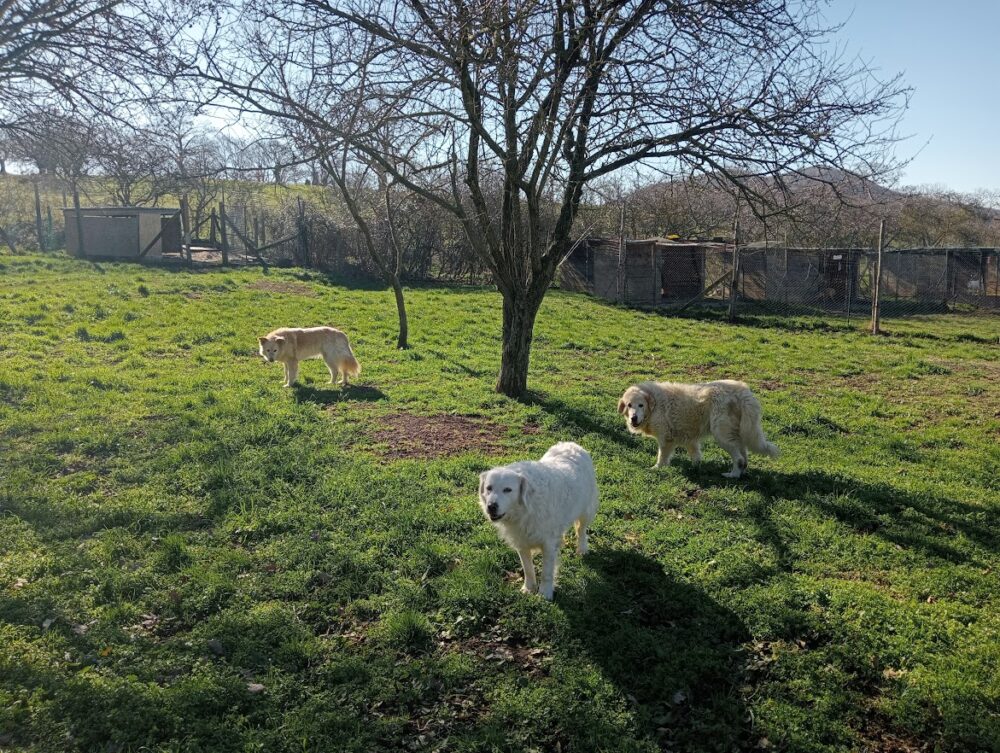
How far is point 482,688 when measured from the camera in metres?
3.94

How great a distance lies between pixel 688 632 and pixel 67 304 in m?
14.7

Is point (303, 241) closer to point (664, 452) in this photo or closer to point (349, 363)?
point (349, 363)

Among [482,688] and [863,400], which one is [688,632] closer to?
[482,688]

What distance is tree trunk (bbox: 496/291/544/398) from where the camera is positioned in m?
9.95

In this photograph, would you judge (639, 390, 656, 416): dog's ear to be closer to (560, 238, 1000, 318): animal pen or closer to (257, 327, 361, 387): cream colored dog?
(257, 327, 361, 387): cream colored dog

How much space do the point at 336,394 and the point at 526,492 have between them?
20.5 feet

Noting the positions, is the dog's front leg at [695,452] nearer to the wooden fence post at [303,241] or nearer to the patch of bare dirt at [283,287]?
the patch of bare dirt at [283,287]

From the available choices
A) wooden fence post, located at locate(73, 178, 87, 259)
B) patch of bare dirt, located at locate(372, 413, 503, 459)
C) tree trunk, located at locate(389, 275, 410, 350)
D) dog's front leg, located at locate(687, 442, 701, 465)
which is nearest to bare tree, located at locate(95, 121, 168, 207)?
patch of bare dirt, located at locate(372, 413, 503, 459)

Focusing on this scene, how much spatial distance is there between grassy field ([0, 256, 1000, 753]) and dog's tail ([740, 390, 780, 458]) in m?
0.29

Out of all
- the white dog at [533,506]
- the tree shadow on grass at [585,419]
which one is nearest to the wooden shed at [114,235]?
the tree shadow on grass at [585,419]

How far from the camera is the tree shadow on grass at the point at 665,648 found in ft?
12.0

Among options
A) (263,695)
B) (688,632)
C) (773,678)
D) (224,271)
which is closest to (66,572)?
(263,695)

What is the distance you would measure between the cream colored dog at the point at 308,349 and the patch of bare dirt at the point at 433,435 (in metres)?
2.00

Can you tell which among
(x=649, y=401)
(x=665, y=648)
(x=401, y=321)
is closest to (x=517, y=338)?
(x=649, y=401)
